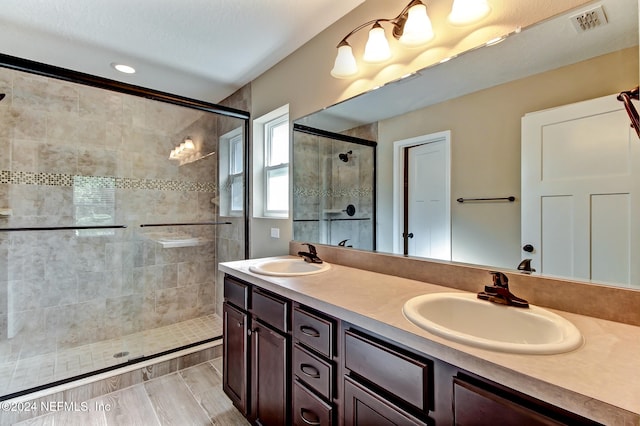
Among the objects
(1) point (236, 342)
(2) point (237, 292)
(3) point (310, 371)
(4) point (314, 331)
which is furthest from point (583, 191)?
(1) point (236, 342)

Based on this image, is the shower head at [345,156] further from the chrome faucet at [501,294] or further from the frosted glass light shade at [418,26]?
the chrome faucet at [501,294]

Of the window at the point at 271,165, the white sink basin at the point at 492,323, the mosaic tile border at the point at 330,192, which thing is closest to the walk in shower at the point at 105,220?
the window at the point at 271,165

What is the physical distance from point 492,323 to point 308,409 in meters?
0.80

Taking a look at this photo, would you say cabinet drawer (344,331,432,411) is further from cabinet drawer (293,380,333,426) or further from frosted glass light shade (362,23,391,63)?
frosted glass light shade (362,23,391,63)

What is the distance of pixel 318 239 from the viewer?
214cm

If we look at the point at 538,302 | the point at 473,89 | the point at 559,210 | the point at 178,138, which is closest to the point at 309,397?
the point at 538,302

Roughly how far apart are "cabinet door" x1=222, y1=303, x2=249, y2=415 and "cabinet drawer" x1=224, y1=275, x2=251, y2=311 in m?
0.04

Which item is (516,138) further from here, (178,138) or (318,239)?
(178,138)

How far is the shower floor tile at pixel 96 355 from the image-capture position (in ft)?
6.89

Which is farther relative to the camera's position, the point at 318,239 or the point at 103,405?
the point at 318,239

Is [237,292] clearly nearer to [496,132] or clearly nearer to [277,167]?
[277,167]

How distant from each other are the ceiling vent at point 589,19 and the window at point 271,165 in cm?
182

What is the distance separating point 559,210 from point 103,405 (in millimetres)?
2747

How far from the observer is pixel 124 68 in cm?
249
